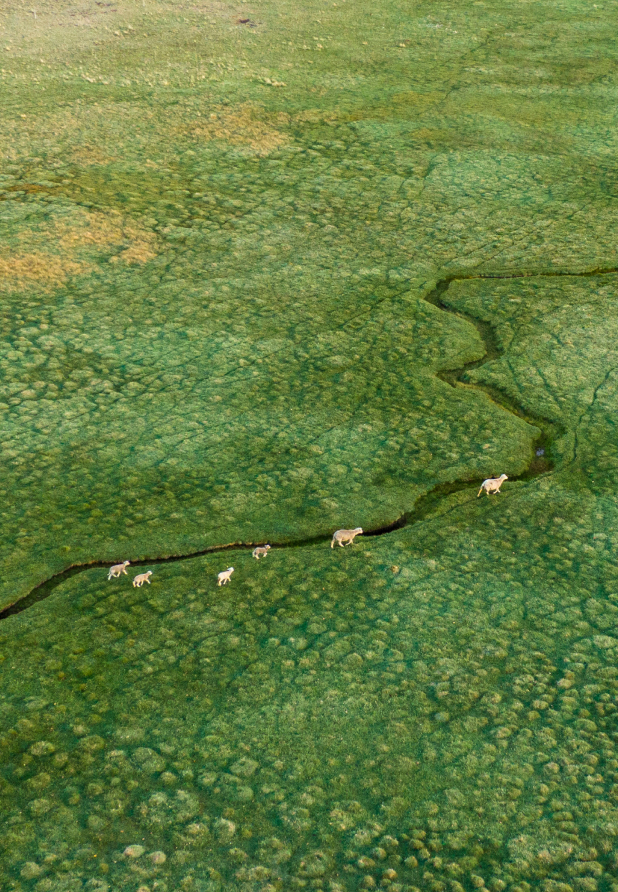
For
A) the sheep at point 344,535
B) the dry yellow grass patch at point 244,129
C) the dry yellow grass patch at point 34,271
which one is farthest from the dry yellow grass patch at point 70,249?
the sheep at point 344,535

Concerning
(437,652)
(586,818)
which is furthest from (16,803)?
(586,818)

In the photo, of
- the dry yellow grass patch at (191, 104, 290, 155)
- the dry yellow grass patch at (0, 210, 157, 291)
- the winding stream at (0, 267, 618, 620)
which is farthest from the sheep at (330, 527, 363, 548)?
the dry yellow grass patch at (191, 104, 290, 155)

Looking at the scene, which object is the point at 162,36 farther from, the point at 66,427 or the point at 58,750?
the point at 58,750

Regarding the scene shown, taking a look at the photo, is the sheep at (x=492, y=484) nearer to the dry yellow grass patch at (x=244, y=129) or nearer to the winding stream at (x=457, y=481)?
the winding stream at (x=457, y=481)

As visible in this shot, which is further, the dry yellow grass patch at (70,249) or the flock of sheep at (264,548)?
the dry yellow grass patch at (70,249)

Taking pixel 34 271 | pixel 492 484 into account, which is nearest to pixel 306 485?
pixel 492 484
